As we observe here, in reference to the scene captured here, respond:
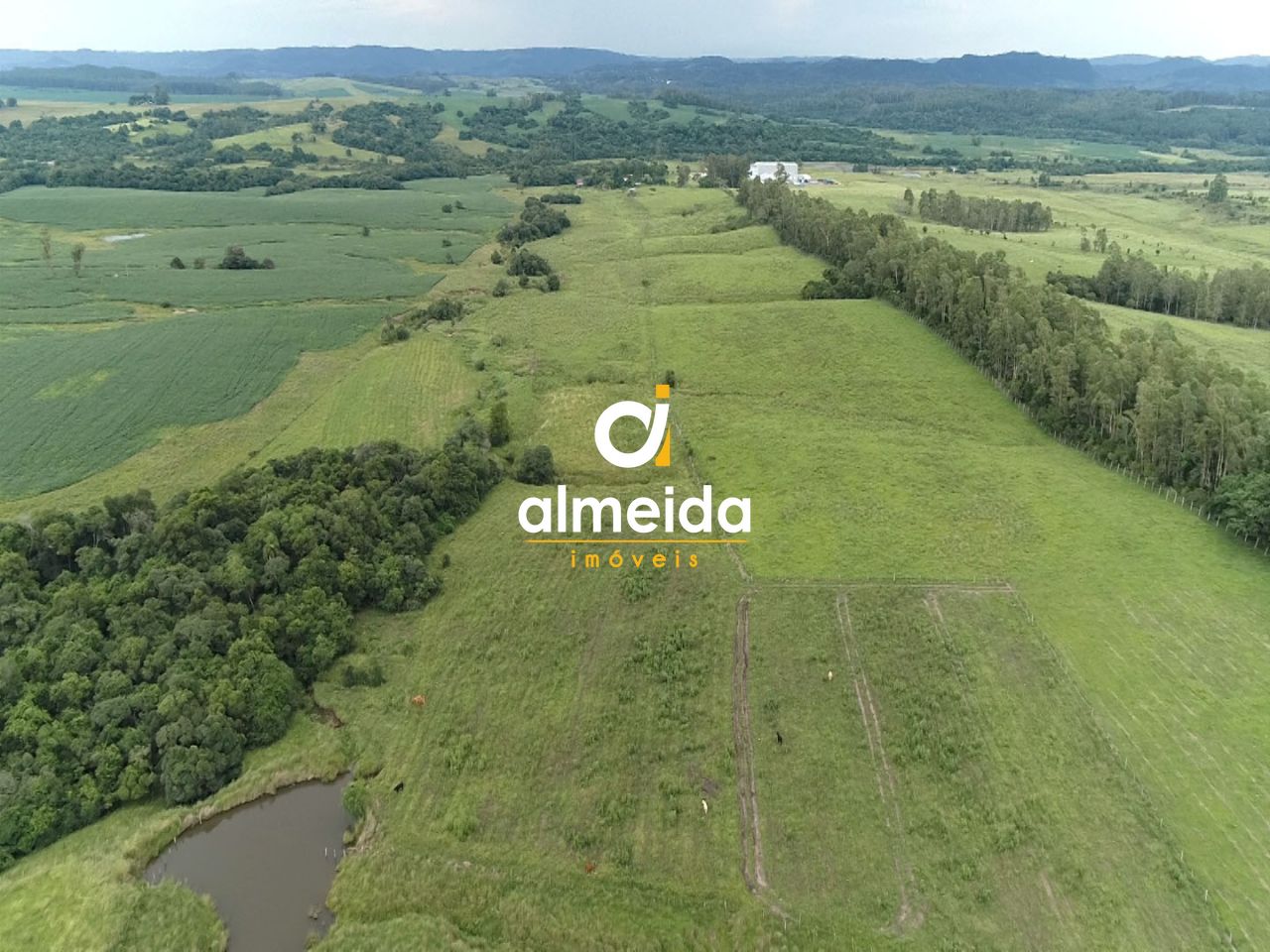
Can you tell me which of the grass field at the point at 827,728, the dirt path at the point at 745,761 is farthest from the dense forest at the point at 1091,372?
the dirt path at the point at 745,761

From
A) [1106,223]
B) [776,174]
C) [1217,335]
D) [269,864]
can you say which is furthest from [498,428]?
[776,174]

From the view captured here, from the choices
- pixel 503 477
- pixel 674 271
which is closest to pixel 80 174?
pixel 674 271

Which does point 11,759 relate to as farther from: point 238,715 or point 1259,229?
point 1259,229

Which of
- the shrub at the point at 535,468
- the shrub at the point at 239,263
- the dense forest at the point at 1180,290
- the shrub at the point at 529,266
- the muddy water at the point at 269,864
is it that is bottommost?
the muddy water at the point at 269,864

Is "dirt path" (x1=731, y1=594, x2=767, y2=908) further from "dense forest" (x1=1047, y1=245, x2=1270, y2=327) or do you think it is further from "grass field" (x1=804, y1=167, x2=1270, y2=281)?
"grass field" (x1=804, y1=167, x2=1270, y2=281)

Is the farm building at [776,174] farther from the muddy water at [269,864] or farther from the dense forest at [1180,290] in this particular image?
the muddy water at [269,864]
